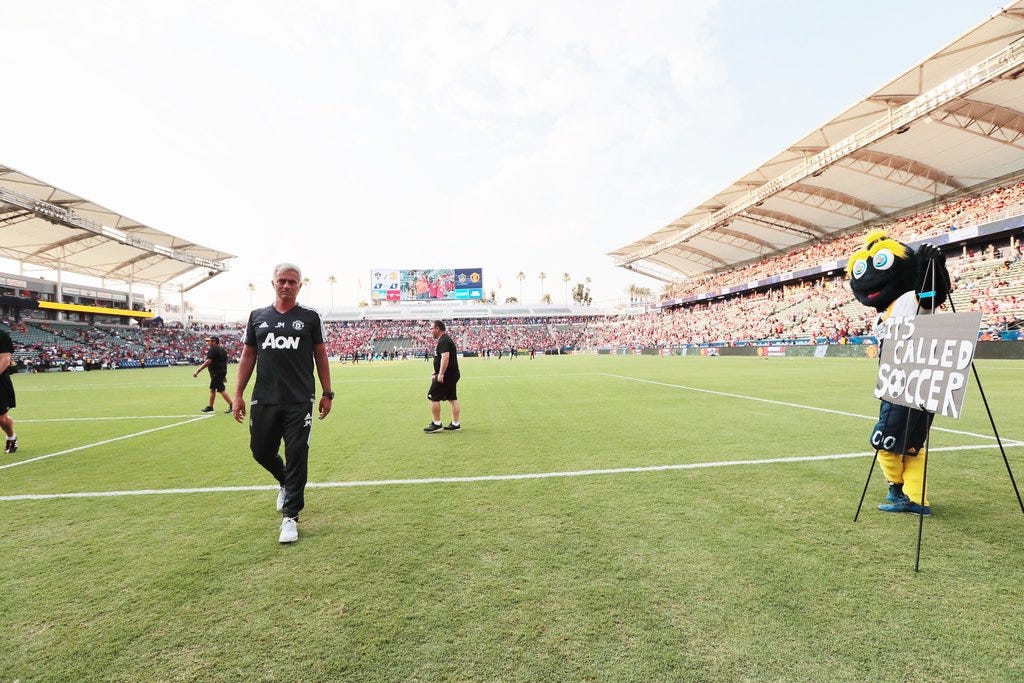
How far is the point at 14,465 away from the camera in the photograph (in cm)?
620

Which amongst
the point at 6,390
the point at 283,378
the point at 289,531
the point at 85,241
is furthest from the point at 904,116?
the point at 85,241

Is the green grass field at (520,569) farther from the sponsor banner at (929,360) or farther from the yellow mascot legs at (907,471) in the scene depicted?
the sponsor banner at (929,360)

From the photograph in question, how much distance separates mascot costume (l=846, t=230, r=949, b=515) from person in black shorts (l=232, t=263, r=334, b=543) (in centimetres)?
455

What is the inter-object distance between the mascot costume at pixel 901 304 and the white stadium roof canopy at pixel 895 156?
27.3 meters

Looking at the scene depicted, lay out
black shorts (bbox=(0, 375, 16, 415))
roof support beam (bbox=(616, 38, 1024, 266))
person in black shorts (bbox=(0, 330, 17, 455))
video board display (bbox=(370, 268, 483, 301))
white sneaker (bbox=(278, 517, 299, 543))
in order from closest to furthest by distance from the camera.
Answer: white sneaker (bbox=(278, 517, 299, 543)) < person in black shorts (bbox=(0, 330, 17, 455)) < black shorts (bbox=(0, 375, 16, 415)) < roof support beam (bbox=(616, 38, 1024, 266)) < video board display (bbox=(370, 268, 483, 301))

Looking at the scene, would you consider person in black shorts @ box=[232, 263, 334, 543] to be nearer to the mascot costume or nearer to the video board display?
the mascot costume

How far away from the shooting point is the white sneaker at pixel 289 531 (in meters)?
3.51

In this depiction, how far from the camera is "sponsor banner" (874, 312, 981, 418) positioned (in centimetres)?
317

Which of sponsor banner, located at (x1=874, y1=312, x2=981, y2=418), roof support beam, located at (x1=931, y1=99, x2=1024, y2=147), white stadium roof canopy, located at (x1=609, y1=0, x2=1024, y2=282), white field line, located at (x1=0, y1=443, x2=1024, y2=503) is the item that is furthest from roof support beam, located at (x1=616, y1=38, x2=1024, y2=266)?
sponsor banner, located at (x1=874, y1=312, x2=981, y2=418)

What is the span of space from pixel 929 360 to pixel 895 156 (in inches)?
1492

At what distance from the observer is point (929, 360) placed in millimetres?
3439

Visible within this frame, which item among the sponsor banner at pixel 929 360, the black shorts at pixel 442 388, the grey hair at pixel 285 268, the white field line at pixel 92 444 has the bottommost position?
the white field line at pixel 92 444

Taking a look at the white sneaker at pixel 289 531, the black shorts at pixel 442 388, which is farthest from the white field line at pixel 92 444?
the white sneaker at pixel 289 531

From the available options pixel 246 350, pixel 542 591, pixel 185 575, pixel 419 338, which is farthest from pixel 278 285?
pixel 419 338
